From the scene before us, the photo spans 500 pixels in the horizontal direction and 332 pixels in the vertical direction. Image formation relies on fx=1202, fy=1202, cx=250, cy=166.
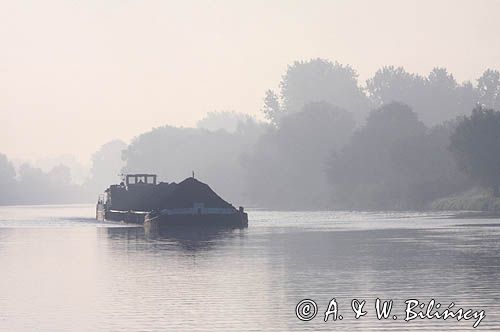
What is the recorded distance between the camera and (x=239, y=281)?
5209 centimetres

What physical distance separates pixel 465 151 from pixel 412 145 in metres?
25.9

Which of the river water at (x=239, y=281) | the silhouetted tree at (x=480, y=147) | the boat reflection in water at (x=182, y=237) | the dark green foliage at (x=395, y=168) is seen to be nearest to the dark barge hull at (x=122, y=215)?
the boat reflection in water at (x=182, y=237)

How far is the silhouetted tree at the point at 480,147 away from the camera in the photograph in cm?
15825

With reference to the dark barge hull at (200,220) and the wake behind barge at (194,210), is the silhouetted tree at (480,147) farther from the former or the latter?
the dark barge hull at (200,220)

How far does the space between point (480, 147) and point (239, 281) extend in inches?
4441

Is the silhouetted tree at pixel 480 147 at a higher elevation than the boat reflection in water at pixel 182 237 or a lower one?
higher

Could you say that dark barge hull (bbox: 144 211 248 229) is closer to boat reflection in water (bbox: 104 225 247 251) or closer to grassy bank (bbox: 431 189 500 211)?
boat reflection in water (bbox: 104 225 247 251)

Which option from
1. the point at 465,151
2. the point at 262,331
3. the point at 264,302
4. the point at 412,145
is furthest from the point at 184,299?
the point at 412,145

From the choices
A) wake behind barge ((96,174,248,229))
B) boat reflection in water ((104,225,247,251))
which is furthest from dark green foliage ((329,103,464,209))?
boat reflection in water ((104,225,247,251))

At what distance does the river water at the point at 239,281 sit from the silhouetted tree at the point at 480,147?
6593 centimetres

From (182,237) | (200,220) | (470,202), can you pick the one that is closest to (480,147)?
(470,202)

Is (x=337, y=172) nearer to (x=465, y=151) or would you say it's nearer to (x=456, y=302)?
(x=465, y=151)

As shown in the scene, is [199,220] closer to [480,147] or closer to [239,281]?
[480,147]

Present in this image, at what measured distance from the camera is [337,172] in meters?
196
